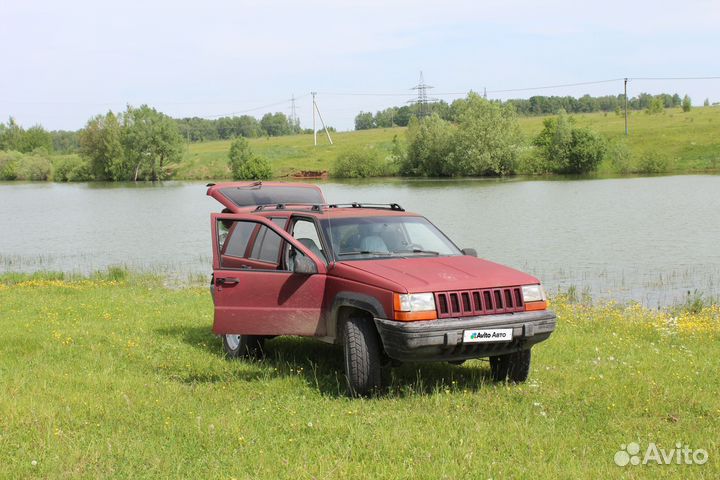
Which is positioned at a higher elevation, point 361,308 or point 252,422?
point 361,308

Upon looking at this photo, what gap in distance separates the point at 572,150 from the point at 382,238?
263ft

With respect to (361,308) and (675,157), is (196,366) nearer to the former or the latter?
(361,308)

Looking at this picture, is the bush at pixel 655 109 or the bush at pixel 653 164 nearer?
the bush at pixel 653 164

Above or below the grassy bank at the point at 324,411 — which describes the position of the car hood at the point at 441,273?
above

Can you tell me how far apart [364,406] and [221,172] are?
360ft

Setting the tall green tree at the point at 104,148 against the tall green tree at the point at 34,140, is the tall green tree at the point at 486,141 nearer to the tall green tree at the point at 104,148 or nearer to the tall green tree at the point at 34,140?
the tall green tree at the point at 104,148

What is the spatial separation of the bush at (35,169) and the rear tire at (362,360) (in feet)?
425

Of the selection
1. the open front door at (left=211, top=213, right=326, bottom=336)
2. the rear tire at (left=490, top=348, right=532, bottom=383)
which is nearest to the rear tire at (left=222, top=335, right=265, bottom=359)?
the open front door at (left=211, top=213, right=326, bottom=336)

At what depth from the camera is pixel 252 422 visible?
20.4ft

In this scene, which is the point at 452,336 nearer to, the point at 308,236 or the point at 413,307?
the point at 413,307

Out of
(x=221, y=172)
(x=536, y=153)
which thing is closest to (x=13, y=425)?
(x=536, y=153)

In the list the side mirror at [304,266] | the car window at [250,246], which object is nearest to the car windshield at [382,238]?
the side mirror at [304,266]

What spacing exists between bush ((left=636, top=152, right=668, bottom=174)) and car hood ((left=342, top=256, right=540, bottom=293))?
3123 inches

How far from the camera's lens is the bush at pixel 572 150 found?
3270 inches
